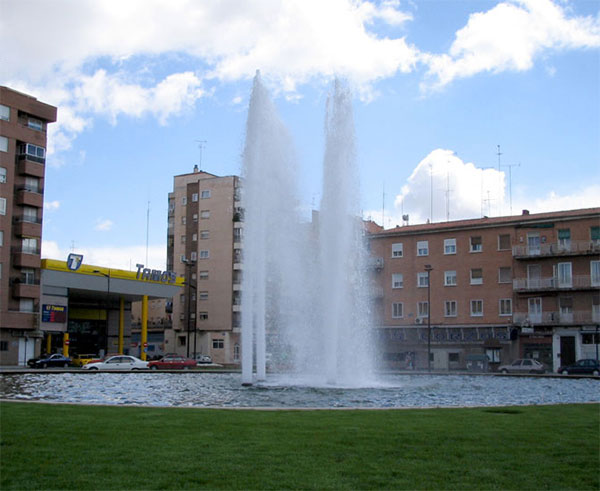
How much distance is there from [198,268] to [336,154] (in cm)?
6275

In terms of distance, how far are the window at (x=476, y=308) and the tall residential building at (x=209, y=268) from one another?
3314 cm

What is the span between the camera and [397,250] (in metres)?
67.7

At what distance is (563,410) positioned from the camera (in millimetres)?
15641

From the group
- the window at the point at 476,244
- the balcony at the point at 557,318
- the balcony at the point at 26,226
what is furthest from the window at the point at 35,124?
the balcony at the point at 557,318

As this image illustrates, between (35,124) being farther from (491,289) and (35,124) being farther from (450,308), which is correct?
(491,289)

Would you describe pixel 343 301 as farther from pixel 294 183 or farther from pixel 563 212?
pixel 563 212

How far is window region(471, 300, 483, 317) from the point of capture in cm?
6247

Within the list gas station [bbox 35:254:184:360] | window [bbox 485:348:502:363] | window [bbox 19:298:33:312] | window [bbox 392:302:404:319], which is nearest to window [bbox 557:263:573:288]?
window [bbox 485:348:502:363]

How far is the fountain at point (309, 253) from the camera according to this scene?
2778 cm

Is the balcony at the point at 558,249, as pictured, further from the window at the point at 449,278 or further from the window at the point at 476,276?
the window at the point at 449,278

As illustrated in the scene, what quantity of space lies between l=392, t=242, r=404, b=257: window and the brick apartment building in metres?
0.11

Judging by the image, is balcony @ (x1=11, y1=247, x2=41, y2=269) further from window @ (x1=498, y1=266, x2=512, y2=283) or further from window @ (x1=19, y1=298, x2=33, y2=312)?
window @ (x1=498, y1=266, x2=512, y2=283)

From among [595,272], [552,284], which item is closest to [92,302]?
[552,284]

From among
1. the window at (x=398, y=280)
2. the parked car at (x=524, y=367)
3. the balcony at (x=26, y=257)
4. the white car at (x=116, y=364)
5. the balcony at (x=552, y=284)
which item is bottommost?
the parked car at (x=524, y=367)
